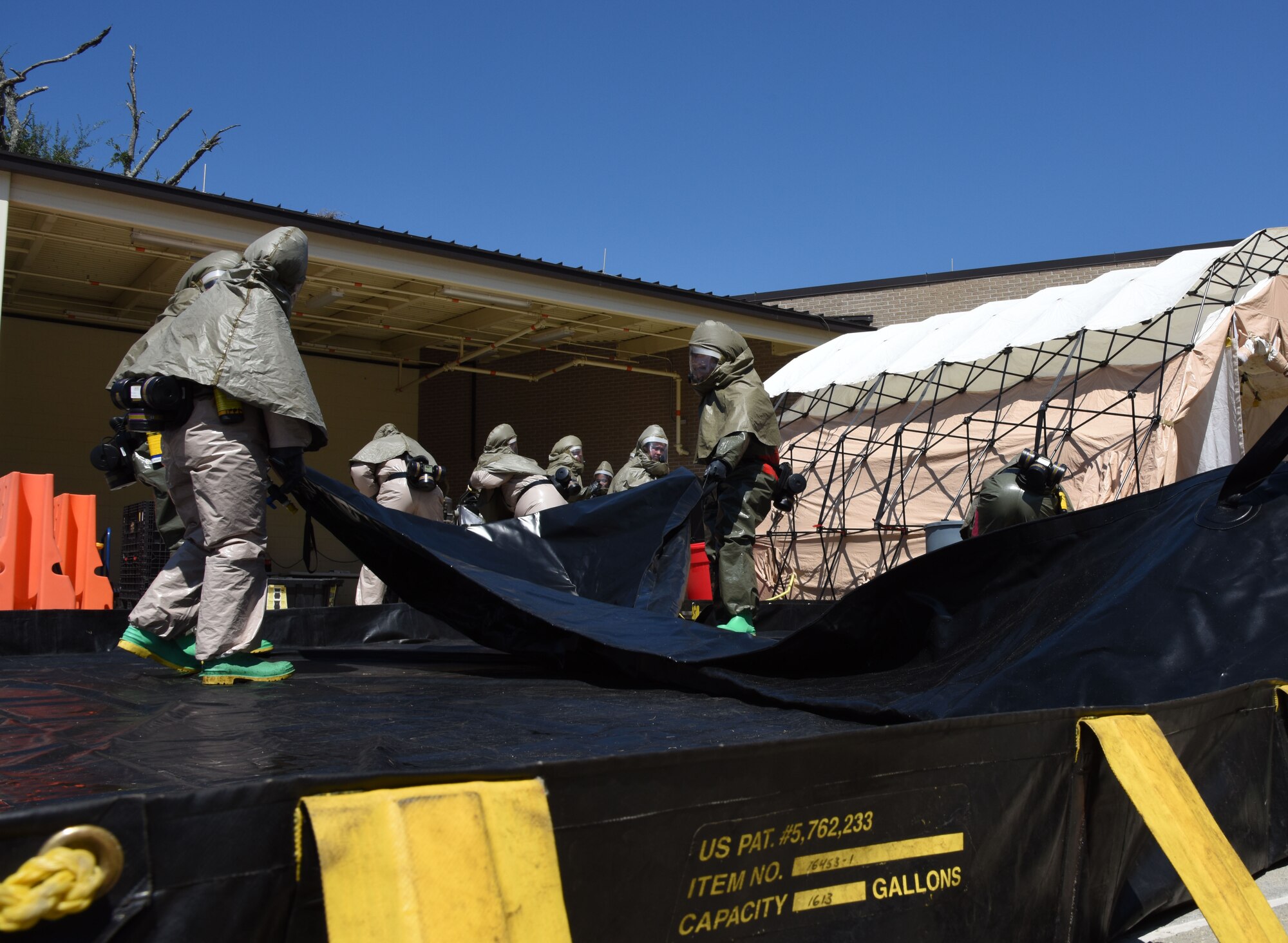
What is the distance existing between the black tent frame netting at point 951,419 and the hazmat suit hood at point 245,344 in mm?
7376

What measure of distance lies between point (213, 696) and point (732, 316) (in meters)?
10.6

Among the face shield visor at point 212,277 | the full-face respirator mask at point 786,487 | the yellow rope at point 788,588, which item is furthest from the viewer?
the yellow rope at point 788,588

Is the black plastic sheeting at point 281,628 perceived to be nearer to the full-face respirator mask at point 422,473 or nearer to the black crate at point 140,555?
the full-face respirator mask at point 422,473

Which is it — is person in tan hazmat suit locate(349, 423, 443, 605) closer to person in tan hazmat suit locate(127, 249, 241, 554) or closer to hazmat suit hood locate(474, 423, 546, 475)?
hazmat suit hood locate(474, 423, 546, 475)

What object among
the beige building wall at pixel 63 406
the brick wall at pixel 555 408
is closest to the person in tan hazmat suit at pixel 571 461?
the beige building wall at pixel 63 406

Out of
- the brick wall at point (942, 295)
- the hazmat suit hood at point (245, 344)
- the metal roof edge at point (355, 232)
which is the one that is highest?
the brick wall at point (942, 295)

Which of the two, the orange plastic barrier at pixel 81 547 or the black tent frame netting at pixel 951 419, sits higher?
the black tent frame netting at pixel 951 419

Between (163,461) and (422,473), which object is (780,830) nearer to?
(163,461)

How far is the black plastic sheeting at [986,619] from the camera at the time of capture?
249cm

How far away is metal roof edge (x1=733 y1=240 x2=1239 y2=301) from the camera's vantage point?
17422mm

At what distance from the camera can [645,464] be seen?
10.3m

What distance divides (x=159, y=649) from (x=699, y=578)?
4869mm

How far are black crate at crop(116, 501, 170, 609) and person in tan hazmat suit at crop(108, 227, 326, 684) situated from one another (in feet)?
11.8

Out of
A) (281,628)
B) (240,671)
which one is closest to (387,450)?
(281,628)
